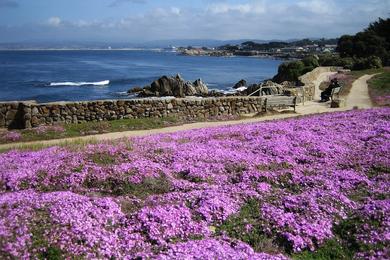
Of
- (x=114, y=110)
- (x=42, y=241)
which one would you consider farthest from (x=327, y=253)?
(x=114, y=110)

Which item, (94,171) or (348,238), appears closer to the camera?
(348,238)

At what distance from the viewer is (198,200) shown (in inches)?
371

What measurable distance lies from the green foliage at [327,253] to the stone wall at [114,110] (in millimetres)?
16204

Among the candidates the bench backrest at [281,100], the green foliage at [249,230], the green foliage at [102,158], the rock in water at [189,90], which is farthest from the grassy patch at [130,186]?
the rock in water at [189,90]

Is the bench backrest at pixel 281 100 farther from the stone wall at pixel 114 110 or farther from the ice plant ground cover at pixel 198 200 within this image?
the ice plant ground cover at pixel 198 200

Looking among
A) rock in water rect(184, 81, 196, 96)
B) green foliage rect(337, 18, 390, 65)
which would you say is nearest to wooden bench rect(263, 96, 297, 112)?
rock in water rect(184, 81, 196, 96)

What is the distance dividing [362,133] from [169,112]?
10.9m

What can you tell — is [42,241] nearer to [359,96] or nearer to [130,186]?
[130,186]

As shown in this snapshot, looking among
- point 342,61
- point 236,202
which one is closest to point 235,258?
point 236,202

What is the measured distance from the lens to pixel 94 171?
10781 mm

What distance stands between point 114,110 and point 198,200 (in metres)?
14.3

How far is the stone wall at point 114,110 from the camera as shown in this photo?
20.9 metres

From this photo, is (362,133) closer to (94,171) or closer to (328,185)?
(328,185)

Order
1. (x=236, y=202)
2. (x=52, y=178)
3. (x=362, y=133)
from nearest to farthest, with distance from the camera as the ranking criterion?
(x=236, y=202), (x=52, y=178), (x=362, y=133)
